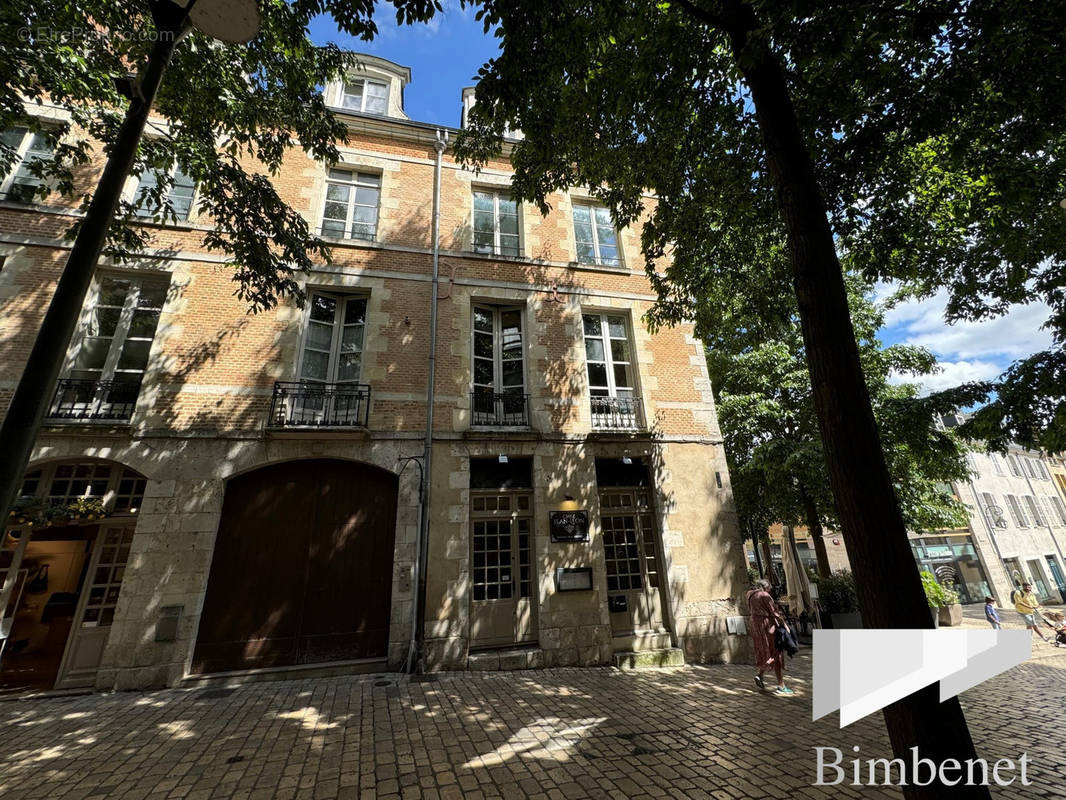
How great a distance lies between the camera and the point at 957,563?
23062 mm

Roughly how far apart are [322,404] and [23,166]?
23.2ft

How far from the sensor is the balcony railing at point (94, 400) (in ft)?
22.6

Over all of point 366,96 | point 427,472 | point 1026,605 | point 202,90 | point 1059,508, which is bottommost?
point 1026,605

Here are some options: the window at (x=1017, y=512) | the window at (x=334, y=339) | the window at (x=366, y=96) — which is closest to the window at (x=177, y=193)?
the window at (x=334, y=339)

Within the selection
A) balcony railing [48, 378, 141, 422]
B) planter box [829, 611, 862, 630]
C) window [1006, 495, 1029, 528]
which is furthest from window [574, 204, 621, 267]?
window [1006, 495, 1029, 528]

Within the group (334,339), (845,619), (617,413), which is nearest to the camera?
(334,339)

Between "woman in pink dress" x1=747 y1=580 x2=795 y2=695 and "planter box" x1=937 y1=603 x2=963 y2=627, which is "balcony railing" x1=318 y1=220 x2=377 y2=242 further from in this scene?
"planter box" x1=937 y1=603 x2=963 y2=627

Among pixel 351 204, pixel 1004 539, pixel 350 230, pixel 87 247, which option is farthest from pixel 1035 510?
pixel 87 247

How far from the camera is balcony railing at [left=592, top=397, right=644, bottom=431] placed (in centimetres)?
909

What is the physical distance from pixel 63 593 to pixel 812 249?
11.4 metres

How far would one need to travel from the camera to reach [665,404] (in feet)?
30.8

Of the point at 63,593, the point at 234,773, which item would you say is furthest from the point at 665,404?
the point at 63,593

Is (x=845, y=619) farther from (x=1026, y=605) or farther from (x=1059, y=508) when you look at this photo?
(x=1059, y=508)

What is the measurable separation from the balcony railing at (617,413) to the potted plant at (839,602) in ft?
24.6
